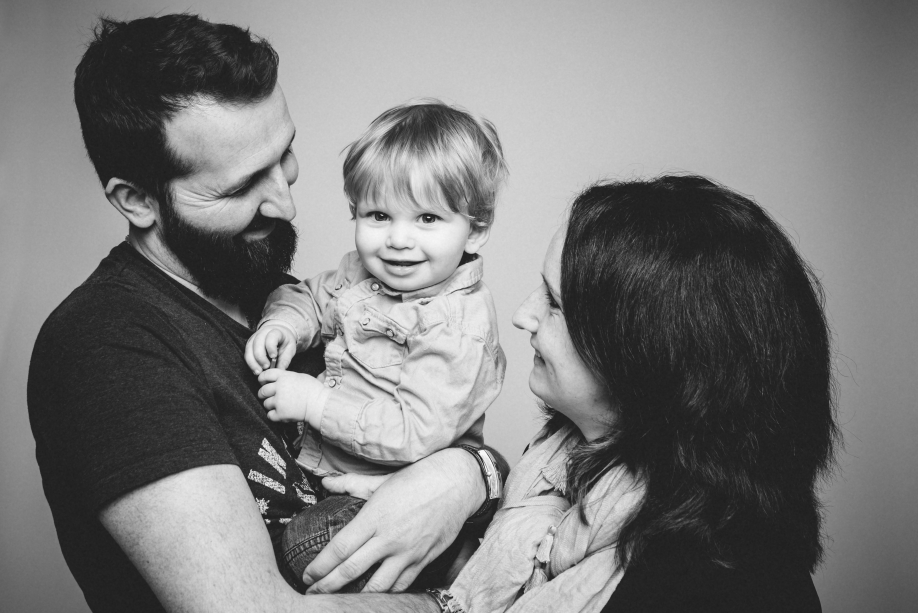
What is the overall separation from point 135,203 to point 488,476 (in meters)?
1.06

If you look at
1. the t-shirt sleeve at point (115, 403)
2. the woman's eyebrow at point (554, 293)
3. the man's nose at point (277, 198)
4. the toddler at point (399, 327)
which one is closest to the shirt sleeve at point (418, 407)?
the toddler at point (399, 327)

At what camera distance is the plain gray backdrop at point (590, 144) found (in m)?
3.07

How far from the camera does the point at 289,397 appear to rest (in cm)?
185

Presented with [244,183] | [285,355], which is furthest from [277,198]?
[285,355]

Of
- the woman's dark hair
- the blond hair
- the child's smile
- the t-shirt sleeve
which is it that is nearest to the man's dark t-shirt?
the t-shirt sleeve

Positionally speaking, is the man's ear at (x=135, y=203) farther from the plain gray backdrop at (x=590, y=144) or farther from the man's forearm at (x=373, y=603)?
the plain gray backdrop at (x=590, y=144)

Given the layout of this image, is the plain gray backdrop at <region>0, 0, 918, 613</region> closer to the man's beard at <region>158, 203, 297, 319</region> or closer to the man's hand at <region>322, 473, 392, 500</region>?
the man's beard at <region>158, 203, 297, 319</region>

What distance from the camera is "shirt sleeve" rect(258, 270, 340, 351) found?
2.05m

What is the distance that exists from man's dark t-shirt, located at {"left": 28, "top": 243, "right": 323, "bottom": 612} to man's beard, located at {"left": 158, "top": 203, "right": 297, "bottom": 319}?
0.22ft

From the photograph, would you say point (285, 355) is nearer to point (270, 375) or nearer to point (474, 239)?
point (270, 375)

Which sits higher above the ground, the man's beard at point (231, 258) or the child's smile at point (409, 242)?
the child's smile at point (409, 242)

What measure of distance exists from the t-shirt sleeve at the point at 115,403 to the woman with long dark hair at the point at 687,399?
77 centimetres

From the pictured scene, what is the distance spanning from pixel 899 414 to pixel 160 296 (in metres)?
2.86

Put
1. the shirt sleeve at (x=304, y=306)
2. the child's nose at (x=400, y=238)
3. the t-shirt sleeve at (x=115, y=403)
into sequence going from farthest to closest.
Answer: the shirt sleeve at (x=304, y=306)
the child's nose at (x=400, y=238)
the t-shirt sleeve at (x=115, y=403)
